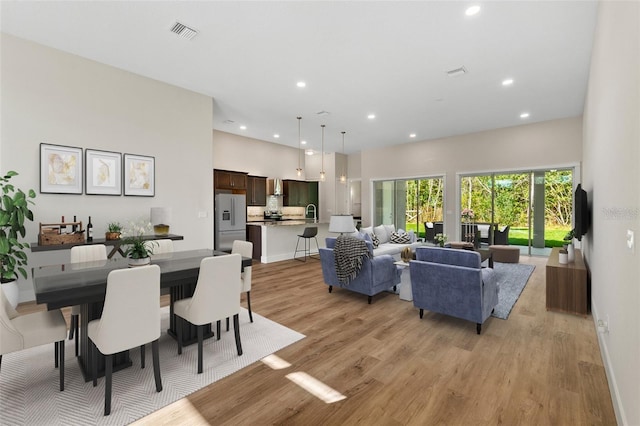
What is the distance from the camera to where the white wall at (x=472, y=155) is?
21.9 feet

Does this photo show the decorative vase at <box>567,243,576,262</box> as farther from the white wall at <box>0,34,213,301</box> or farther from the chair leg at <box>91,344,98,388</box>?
the white wall at <box>0,34,213,301</box>

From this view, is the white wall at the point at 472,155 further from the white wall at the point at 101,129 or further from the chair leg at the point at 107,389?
the chair leg at the point at 107,389

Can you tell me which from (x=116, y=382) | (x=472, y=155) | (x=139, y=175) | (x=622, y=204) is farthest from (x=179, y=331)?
(x=472, y=155)

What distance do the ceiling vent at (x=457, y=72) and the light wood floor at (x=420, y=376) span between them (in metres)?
3.46

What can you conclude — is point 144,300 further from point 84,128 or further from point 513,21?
point 513,21

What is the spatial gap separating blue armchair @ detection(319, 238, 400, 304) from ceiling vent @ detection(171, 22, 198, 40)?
3.31 metres

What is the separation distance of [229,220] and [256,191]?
74.2 inches

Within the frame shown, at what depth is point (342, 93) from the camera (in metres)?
5.22

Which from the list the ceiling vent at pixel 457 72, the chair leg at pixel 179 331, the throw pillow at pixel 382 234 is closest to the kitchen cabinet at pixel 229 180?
the throw pillow at pixel 382 234

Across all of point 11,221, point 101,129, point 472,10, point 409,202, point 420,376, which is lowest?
point 420,376

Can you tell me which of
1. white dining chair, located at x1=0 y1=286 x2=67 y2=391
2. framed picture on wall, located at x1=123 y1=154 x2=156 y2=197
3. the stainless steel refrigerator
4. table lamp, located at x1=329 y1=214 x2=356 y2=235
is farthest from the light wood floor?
the stainless steel refrigerator

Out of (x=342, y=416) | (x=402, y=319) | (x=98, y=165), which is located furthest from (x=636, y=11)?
(x=98, y=165)

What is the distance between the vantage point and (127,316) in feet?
6.53

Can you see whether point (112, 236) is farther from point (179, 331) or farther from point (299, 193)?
point (299, 193)
